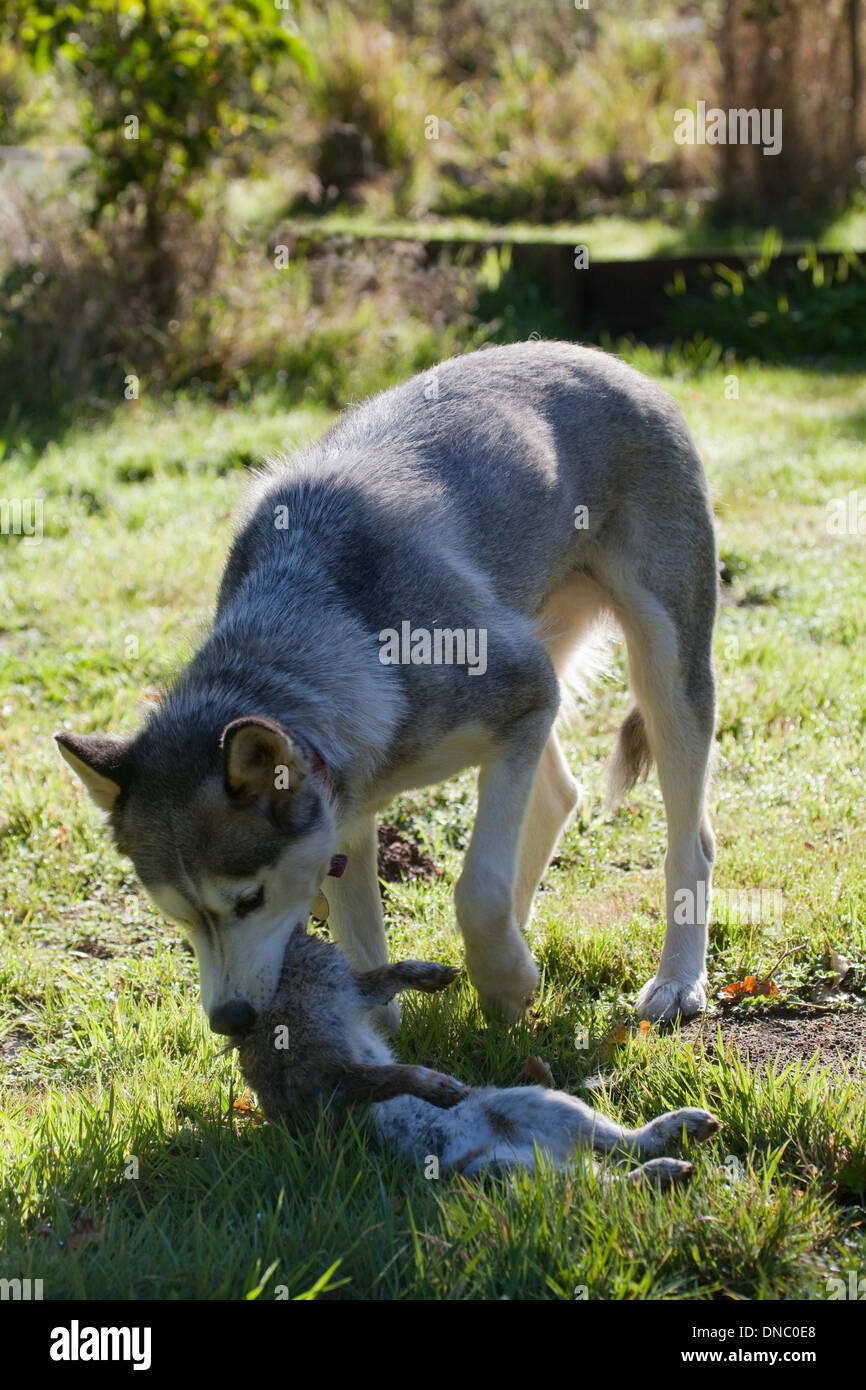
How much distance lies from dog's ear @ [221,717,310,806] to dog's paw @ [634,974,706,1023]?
143cm

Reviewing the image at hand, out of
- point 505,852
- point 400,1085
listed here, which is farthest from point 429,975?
point 505,852

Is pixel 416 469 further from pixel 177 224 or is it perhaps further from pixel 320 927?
pixel 177 224

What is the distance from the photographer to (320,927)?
4797mm

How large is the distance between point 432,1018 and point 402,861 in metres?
1.14

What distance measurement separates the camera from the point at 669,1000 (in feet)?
13.8

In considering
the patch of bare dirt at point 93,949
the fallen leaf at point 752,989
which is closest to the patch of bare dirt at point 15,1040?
the patch of bare dirt at point 93,949

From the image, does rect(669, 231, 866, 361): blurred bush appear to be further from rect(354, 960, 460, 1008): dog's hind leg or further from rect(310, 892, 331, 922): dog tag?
rect(354, 960, 460, 1008): dog's hind leg

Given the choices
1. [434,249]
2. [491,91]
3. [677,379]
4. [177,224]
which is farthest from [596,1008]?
[491,91]

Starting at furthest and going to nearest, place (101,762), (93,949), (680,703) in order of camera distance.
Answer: (93,949) → (680,703) → (101,762)

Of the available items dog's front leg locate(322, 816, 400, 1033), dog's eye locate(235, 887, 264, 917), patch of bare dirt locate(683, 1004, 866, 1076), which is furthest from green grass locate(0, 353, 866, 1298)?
dog's eye locate(235, 887, 264, 917)

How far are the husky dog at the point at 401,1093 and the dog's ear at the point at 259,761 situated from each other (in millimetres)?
411

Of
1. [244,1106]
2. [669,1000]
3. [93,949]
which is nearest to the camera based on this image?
[244,1106]

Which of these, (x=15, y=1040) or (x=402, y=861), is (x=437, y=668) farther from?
(x=15, y=1040)

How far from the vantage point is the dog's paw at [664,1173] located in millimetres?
3084
